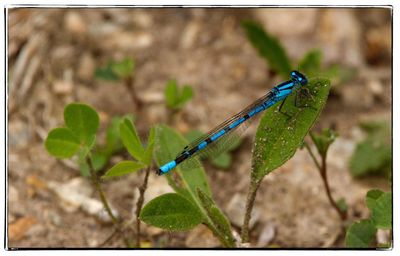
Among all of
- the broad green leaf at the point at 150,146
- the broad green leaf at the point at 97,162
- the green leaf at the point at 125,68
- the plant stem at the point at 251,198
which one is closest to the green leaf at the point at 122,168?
the broad green leaf at the point at 150,146

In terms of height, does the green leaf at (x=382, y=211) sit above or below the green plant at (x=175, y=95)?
below

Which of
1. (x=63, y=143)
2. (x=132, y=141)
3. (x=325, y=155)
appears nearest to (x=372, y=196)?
(x=325, y=155)

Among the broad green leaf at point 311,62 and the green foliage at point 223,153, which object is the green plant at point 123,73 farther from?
the broad green leaf at point 311,62

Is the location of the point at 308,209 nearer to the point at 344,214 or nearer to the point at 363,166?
the point at 344,214

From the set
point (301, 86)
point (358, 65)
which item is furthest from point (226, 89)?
point (301, 86)

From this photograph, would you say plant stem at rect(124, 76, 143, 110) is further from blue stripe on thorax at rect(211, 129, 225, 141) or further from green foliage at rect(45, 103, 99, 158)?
green foliage at rect(45, 103, 99, 158)

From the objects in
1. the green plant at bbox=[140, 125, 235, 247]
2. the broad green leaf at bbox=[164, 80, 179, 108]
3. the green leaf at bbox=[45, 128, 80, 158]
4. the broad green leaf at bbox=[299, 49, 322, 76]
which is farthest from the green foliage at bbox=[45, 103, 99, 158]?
the broad green leaf at bbox=[299, 49, 322, 76]
